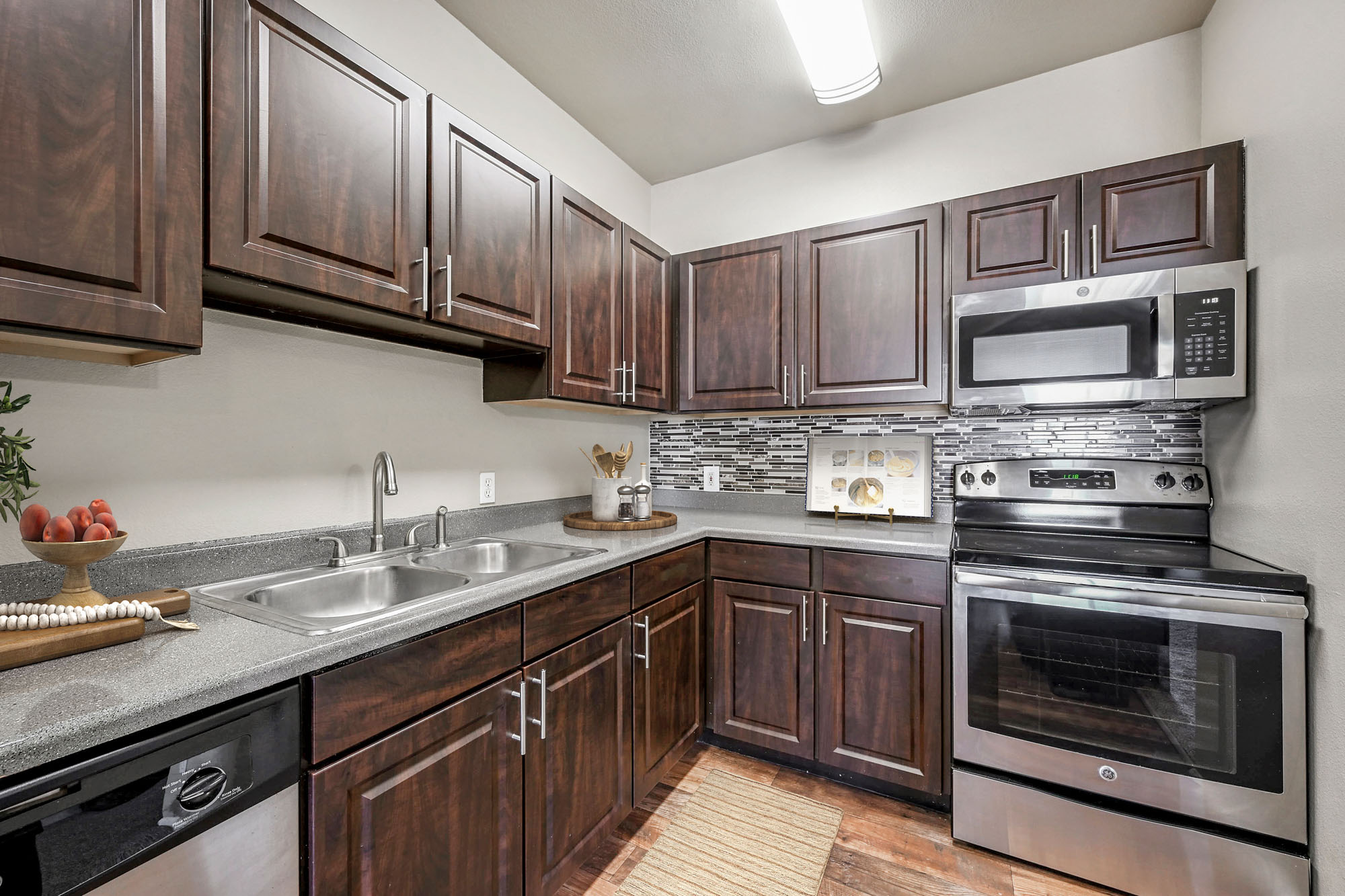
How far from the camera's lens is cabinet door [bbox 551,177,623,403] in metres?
1.85

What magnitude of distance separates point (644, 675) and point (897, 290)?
1688 millimetres

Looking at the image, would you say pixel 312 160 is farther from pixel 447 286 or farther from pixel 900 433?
pixel 900 433

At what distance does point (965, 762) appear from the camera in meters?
1.72

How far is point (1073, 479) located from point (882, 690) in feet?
3.46

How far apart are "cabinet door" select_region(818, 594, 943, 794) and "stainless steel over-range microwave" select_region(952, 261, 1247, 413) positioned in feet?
2.70

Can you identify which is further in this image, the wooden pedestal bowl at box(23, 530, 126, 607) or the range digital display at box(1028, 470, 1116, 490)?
the range digital display at box(1028, 470, 1116, 490)

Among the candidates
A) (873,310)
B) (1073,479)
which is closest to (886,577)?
(1073,479)

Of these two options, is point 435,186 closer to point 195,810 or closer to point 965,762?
point 195,810

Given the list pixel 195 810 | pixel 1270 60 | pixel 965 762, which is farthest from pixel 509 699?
pixel 1270 60

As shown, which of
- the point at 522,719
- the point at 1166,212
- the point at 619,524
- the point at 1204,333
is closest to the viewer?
the point at 522,719

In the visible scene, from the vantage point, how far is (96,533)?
90 cm

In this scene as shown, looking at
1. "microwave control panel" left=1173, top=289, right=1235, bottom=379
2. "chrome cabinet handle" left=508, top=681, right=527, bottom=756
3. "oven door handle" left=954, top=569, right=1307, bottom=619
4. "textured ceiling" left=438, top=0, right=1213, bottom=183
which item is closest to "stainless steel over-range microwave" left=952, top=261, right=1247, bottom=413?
"microwave control panel" left=1173, top=289, right=1235, bottom=379

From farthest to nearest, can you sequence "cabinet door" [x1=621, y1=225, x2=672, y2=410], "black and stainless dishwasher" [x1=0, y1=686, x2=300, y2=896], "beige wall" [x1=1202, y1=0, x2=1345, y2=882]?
"cabinet door" [x1=621, y1=225, x2=672, y2=410]
"beige wall" [x1=1202, y1=0, x2=1345, y2=882]
"black and stainless dishwasher" [x1=0, y1=686, x2=300, y2=896]

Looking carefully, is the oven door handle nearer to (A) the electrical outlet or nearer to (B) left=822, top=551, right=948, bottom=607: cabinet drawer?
(B) left=822, top=551, right=948, bottom=607: cabinet drawer
